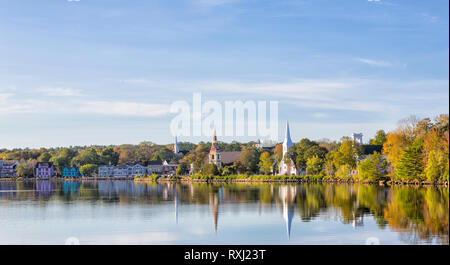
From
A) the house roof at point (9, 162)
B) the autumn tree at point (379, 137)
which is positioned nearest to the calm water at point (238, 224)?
the autumn tree at point (379, 137)

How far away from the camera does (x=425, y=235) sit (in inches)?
766

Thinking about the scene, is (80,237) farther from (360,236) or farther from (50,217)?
(360,236)

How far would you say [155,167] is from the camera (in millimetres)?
135625

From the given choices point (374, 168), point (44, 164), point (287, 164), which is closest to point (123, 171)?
point (44, 164)

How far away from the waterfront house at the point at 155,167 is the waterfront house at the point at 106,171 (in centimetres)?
1041

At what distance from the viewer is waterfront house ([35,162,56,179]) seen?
457 ft

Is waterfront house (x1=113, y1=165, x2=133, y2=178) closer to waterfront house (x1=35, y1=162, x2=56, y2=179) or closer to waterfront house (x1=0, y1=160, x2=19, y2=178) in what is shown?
waterfront house (x1=35, y1=162, x2=56, y2=179)

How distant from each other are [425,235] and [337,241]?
3387 mm

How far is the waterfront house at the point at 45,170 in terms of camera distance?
13941 centimetres

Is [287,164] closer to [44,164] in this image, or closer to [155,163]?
[155,163]

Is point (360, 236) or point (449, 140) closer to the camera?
point (360, 236)

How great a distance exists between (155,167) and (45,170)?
30.9 m

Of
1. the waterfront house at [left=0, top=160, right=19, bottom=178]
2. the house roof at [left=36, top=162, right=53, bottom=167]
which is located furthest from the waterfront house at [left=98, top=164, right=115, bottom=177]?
the waterfront house at [left=0, top=160, right=19, bottom=178]
